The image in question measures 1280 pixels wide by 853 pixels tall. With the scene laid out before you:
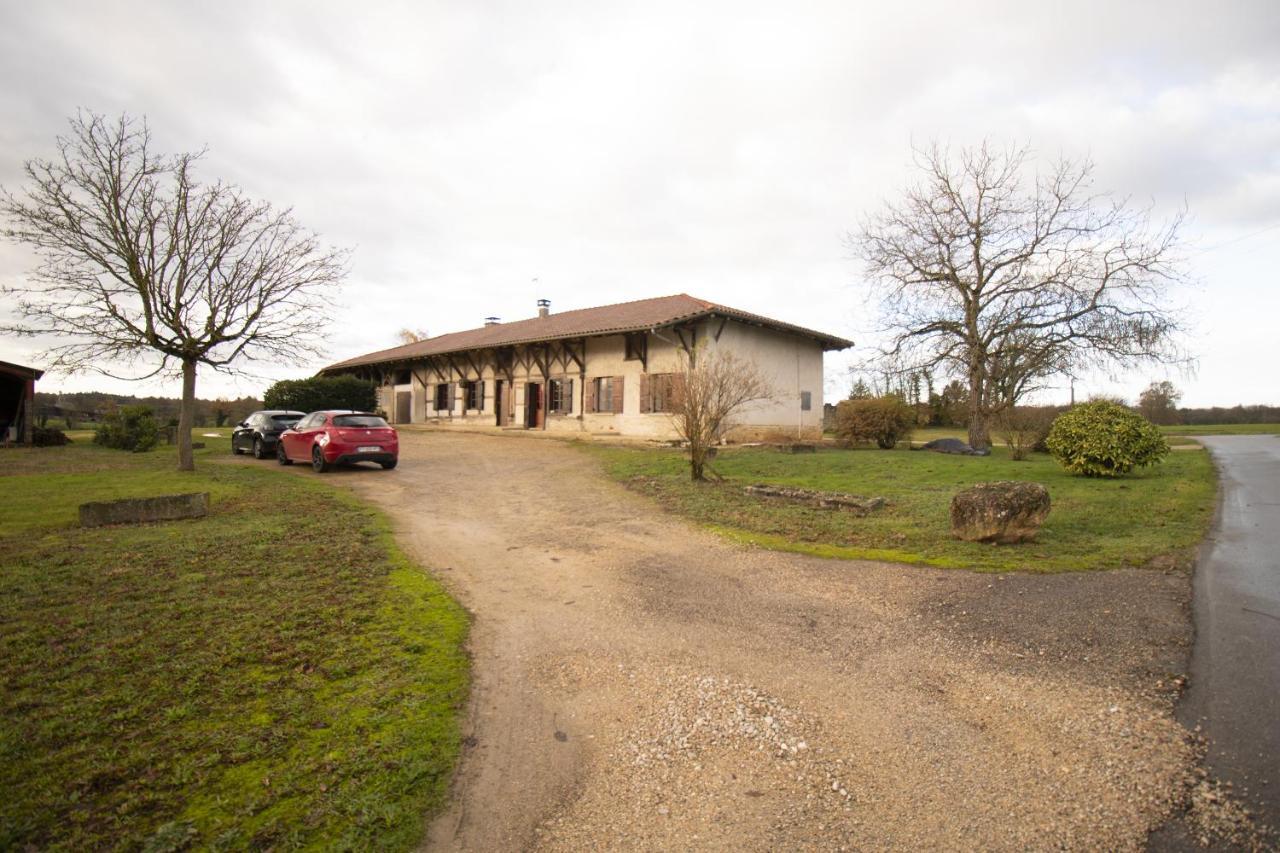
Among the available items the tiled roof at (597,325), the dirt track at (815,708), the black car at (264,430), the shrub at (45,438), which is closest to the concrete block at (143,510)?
the dirt track at (815,708)

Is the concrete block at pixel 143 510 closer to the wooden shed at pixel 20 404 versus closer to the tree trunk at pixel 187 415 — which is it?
the tree trunk at pixel 187 415

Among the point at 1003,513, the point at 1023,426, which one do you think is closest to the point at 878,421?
the point at 1023,426

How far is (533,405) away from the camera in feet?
86.8

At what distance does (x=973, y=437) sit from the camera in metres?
23.2

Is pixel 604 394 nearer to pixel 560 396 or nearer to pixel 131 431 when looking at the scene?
pixel 560 396

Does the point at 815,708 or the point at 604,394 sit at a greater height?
the point at 604,394

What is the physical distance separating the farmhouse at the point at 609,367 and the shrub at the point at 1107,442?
300 inches

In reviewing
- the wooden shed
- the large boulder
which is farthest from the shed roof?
the large boulder

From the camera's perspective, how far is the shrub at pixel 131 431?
20.5m

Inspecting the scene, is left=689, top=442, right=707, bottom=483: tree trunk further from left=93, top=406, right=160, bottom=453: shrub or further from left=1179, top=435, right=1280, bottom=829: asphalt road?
left=93, top=406, right=160, bottom=453: shrub

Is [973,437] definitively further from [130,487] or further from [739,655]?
[130,487]

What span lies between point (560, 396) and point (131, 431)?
46.9 ft

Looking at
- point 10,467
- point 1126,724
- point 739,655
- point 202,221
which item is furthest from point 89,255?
point 1126,724

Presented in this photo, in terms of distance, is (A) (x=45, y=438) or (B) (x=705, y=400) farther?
(A) (x=45, y=438)
